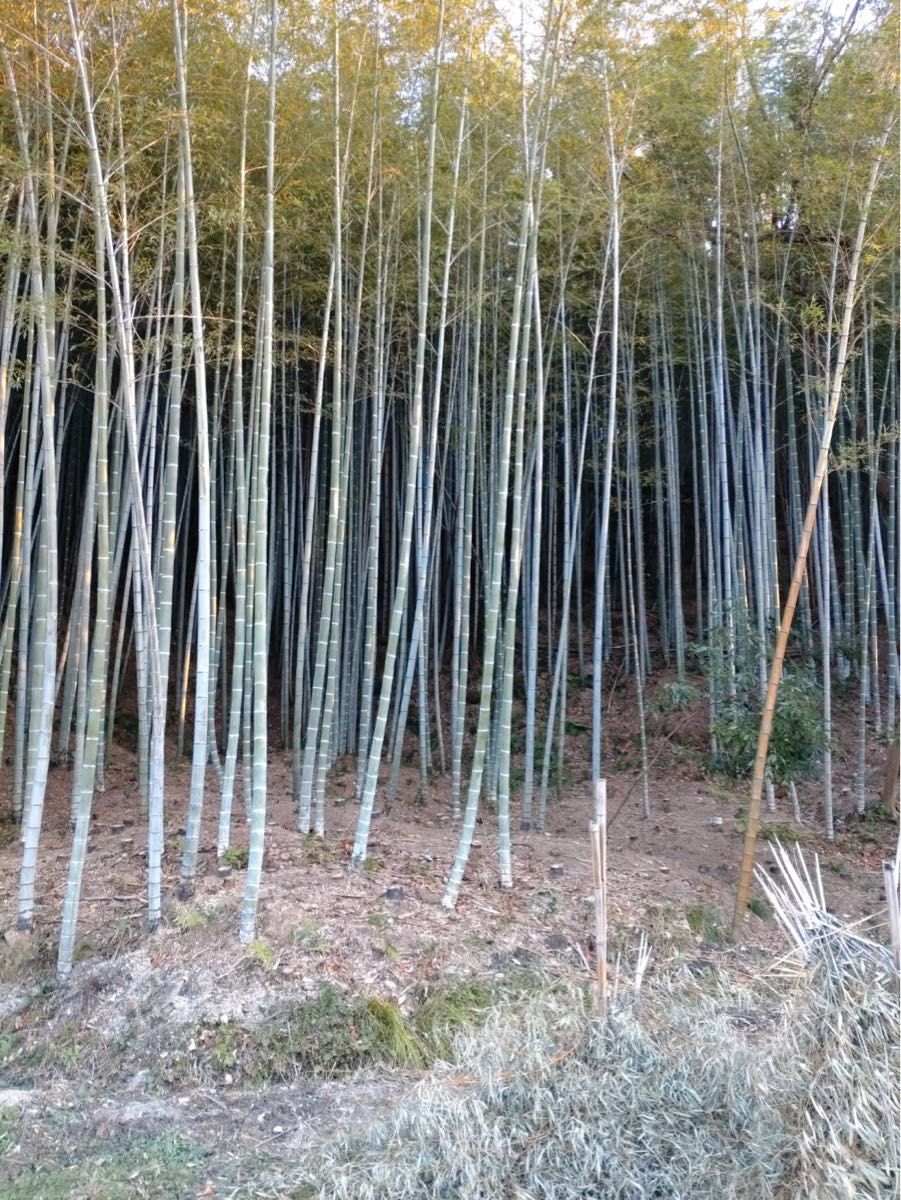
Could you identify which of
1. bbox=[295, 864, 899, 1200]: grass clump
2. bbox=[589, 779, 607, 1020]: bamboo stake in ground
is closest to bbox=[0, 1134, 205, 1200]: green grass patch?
bbox=[295, 864, 899, 1200]: grass clump

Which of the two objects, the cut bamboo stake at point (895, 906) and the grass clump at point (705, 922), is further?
the grass clump at point (705, 922)

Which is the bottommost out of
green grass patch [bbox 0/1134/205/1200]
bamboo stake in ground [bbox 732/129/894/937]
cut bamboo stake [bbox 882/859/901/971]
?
green grass patch [bbox 0/1134/205/1200]

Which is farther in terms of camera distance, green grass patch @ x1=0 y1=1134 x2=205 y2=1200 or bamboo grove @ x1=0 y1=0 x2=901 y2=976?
bamboo grove @ x1=0 y1=0 x2=901 y2=976

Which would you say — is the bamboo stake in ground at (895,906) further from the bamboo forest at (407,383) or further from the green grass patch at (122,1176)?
the green grass patch at (122,1176)

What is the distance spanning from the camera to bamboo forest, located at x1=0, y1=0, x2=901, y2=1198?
405 centimetres

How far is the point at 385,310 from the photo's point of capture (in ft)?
20.5

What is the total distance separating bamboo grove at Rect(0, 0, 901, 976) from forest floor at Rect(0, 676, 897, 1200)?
0.21 meters

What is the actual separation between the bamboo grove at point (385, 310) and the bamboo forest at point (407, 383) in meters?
0.04

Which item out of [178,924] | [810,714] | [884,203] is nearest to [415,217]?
[884,203]

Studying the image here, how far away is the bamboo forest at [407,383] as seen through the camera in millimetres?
4055

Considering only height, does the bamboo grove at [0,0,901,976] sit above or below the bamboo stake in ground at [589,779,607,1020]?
above

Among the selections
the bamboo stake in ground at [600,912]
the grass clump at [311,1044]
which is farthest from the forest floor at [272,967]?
the bamboo stake in ground at [600,912]

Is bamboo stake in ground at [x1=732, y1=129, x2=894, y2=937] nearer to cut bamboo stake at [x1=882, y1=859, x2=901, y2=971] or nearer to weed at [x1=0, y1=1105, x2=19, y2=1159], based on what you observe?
cut bamboo stake at [x1=882, y1=859, x2=901, y2=971]

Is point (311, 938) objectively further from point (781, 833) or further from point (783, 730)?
point (781, 833)
